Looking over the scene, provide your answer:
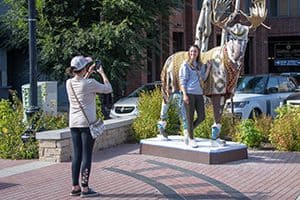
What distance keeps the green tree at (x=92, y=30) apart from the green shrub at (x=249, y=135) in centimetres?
651

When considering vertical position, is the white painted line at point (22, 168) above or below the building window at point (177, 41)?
below

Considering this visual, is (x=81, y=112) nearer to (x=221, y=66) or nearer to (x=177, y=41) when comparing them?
(x=221, y=66)

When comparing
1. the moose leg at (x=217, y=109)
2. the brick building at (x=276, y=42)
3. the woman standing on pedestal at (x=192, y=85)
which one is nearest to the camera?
the woman standing on pedestal at (x=192, y=85)

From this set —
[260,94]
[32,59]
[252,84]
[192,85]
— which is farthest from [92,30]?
[192,85]

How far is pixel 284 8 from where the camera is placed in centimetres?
4500

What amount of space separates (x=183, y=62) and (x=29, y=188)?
160 inches

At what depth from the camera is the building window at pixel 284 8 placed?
44656 millimetres

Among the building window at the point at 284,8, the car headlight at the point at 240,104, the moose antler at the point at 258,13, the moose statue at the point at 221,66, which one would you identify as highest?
A: the building window at the point at 284,8

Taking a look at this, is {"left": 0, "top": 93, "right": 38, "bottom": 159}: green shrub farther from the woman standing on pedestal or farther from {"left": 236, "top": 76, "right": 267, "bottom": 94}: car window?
{"left": 236, "top": 76, "right": 267, "bottom": 94}: car window

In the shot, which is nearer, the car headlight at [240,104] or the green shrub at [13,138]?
the green shrub at [13,138]

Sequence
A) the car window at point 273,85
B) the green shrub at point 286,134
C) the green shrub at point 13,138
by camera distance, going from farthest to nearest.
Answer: the car window at point 273,85 < the green shrub at point 286,134 < the green shrub at point 13,138

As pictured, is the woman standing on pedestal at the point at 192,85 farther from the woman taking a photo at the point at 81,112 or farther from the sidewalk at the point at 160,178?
the woman taking a photo at the point at 81,112

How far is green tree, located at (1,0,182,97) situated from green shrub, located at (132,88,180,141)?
4441 millimetres

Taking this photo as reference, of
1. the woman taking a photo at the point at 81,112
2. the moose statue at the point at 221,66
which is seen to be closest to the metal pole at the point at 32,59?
the moose statue at the point at 221,66
